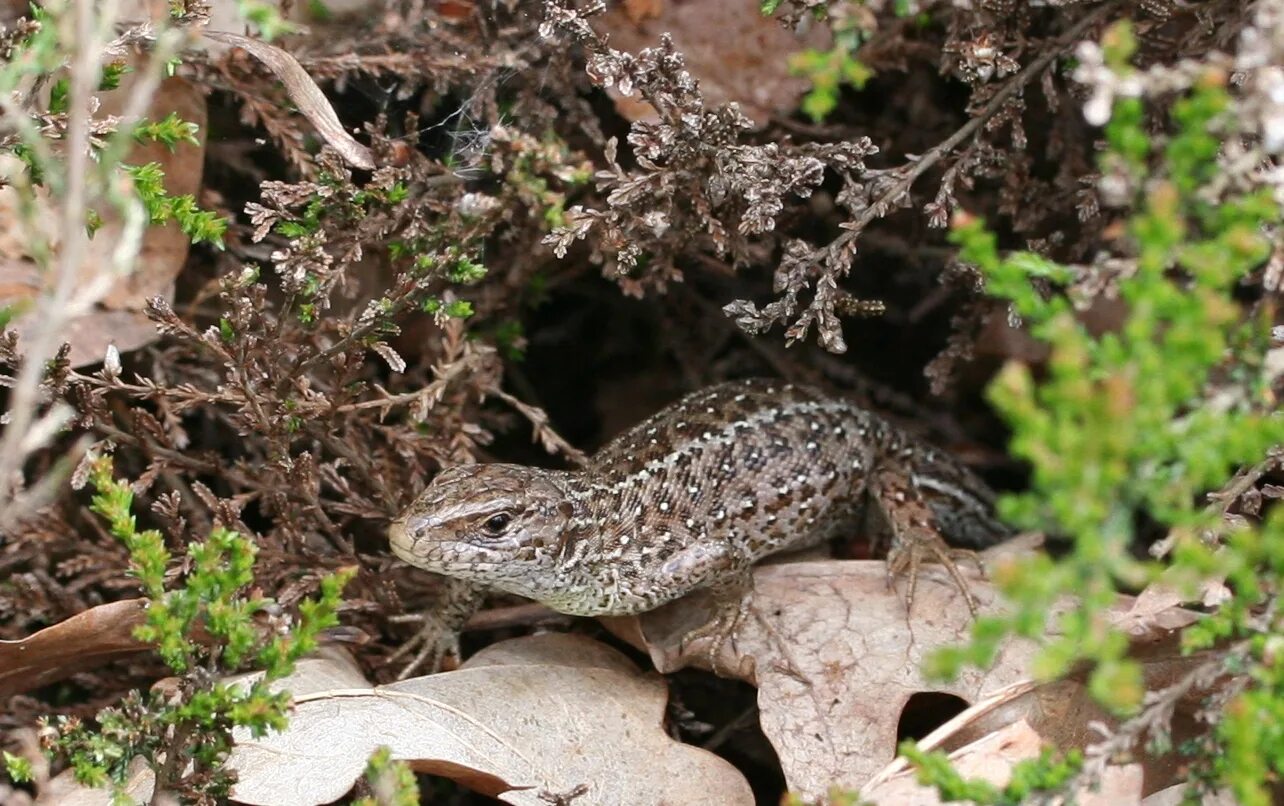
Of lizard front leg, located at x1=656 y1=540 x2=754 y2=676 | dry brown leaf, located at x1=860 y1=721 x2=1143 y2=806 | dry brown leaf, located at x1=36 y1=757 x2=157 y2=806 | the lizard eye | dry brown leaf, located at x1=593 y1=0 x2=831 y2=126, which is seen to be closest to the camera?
dry brown leaf, located at x1=860 y1=721 x2=1143 y2=806

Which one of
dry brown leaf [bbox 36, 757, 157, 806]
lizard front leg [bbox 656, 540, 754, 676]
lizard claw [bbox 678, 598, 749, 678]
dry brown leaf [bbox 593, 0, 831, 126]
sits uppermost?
dry brown leaf [bbox 593, 0, 831, 126]

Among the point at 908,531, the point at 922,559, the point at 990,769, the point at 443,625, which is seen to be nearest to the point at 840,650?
the point at 922,559

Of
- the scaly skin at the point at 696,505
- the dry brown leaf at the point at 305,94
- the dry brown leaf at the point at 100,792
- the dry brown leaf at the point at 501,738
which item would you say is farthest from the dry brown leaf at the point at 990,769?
the dry brown leaf at the point at 305,94

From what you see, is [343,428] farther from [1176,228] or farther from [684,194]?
[1176,228]

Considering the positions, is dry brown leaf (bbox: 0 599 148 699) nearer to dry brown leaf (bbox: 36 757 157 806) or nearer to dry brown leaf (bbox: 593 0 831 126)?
dry brown leaf (bbox: 36 757 157 806)

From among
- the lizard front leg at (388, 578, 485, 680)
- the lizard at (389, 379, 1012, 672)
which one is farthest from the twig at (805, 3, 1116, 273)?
the lizard front leg at (388, 578, 485, 680)

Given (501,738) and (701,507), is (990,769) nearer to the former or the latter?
(501,738)

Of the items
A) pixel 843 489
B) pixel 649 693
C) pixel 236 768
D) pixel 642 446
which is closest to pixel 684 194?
pixel 642 446

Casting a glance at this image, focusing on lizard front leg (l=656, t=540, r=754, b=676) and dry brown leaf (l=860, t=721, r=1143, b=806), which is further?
lizard front leg (l=656, t=540, r=754, b=676)

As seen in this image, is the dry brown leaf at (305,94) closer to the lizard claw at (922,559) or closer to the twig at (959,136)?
the twig at (959,136)
